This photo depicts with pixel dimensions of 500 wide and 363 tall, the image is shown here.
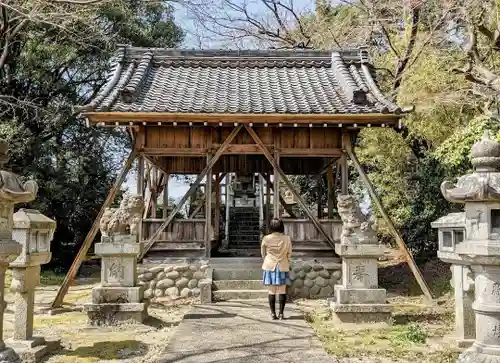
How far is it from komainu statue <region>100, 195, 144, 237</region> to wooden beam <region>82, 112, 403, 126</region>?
2.17 meters

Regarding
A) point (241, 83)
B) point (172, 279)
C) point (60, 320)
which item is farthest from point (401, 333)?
point (241, 83)

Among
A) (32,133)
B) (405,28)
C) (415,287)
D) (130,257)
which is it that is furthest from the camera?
(32,133)

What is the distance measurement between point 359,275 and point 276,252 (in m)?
1.54

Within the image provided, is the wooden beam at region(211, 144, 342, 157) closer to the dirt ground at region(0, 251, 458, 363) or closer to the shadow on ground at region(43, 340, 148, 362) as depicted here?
the dirt ground at region(0, 251, 458, 363)

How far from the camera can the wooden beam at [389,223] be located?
32.7 feet

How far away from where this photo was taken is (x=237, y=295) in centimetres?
997

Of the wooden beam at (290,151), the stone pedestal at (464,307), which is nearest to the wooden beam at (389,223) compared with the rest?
the wooden beam at (290,151)

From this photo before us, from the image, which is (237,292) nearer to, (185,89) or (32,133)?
(185,89)

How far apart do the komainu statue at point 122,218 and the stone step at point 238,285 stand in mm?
2479

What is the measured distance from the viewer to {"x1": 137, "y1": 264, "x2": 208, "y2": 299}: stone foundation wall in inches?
418

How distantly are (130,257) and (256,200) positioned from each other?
12949 mm

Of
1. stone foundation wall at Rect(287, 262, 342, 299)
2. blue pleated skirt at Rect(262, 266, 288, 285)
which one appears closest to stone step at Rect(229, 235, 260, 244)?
stone foundation wall at Rect(287, 262, 342, 299)

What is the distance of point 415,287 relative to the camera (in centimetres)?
1210

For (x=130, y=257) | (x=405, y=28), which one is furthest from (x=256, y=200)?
(x=130, y=257)
